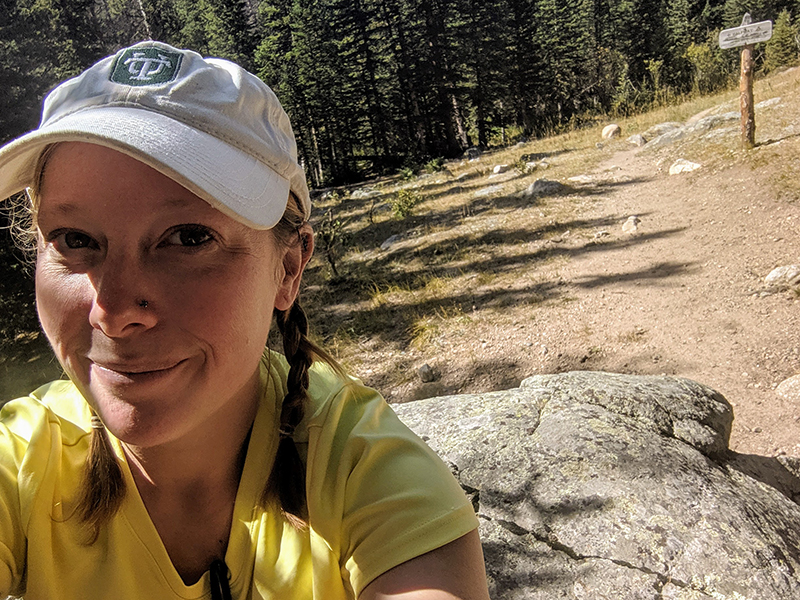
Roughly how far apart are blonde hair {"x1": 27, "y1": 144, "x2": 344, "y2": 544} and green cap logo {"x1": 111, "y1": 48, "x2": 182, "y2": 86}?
0.18m

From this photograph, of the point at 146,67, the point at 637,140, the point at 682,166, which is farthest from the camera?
the point at 637,140

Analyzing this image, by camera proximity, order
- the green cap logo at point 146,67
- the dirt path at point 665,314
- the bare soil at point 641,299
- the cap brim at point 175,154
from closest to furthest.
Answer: the cap brim at point 175,154 < the green cap logo at point 146,67 < the dirt path at point 665,314 < the bare soil at point 641,299

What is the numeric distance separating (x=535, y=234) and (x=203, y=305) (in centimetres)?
835

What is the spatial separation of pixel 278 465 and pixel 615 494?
1246mm

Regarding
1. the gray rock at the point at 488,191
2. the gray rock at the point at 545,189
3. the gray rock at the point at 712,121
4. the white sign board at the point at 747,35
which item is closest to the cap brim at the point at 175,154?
the white sign board at the point at 747,35

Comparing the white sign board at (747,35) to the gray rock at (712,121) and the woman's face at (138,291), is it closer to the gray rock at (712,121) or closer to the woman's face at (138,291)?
the gray rock at (712,121)

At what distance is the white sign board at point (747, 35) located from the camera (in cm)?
871

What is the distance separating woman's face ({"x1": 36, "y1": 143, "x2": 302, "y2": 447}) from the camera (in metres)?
0.90

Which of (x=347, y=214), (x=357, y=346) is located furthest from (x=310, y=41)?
(x=357, y=346)

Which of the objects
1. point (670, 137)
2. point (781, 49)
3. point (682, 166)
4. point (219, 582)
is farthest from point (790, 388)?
point (781, 49)

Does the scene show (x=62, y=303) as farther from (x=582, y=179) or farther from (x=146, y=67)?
(x=582, y=179)

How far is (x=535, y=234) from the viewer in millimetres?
8836

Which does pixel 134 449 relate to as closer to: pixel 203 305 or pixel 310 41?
pixel 203 305

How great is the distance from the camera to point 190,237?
0.95 m
